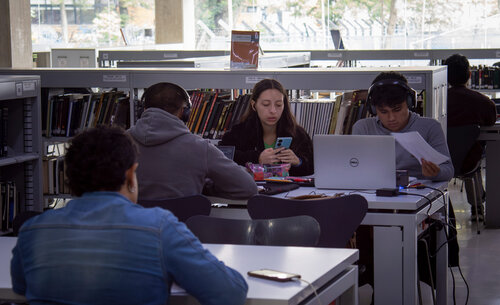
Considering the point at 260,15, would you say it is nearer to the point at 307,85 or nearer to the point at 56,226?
the point at 307,85

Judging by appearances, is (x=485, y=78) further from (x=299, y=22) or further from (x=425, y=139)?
(x=299, y=22)

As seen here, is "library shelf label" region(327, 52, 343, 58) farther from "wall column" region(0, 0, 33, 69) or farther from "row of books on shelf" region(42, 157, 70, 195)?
"row of books on shelf" region(42, 157, 70, 195)

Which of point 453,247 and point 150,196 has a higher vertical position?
point 150,196

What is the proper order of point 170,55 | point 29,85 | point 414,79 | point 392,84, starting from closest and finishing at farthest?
1. point 392,84
2. point 414,79
3. point 29,85
4. point 170,55

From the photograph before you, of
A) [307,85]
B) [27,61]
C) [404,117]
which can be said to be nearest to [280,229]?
[404,117]

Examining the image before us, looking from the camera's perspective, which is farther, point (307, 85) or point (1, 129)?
point (307, 85)

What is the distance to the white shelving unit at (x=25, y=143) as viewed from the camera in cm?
505

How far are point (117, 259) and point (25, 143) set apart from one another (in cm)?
343

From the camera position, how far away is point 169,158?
3.74m

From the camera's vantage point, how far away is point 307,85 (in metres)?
5.26

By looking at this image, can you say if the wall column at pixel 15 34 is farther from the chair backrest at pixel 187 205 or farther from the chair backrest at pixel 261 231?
the chair backrest at pixel 261 231

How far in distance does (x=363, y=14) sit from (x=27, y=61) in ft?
42.1

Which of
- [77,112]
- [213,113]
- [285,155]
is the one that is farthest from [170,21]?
[285,155]

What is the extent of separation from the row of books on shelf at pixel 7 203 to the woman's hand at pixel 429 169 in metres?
2.51
